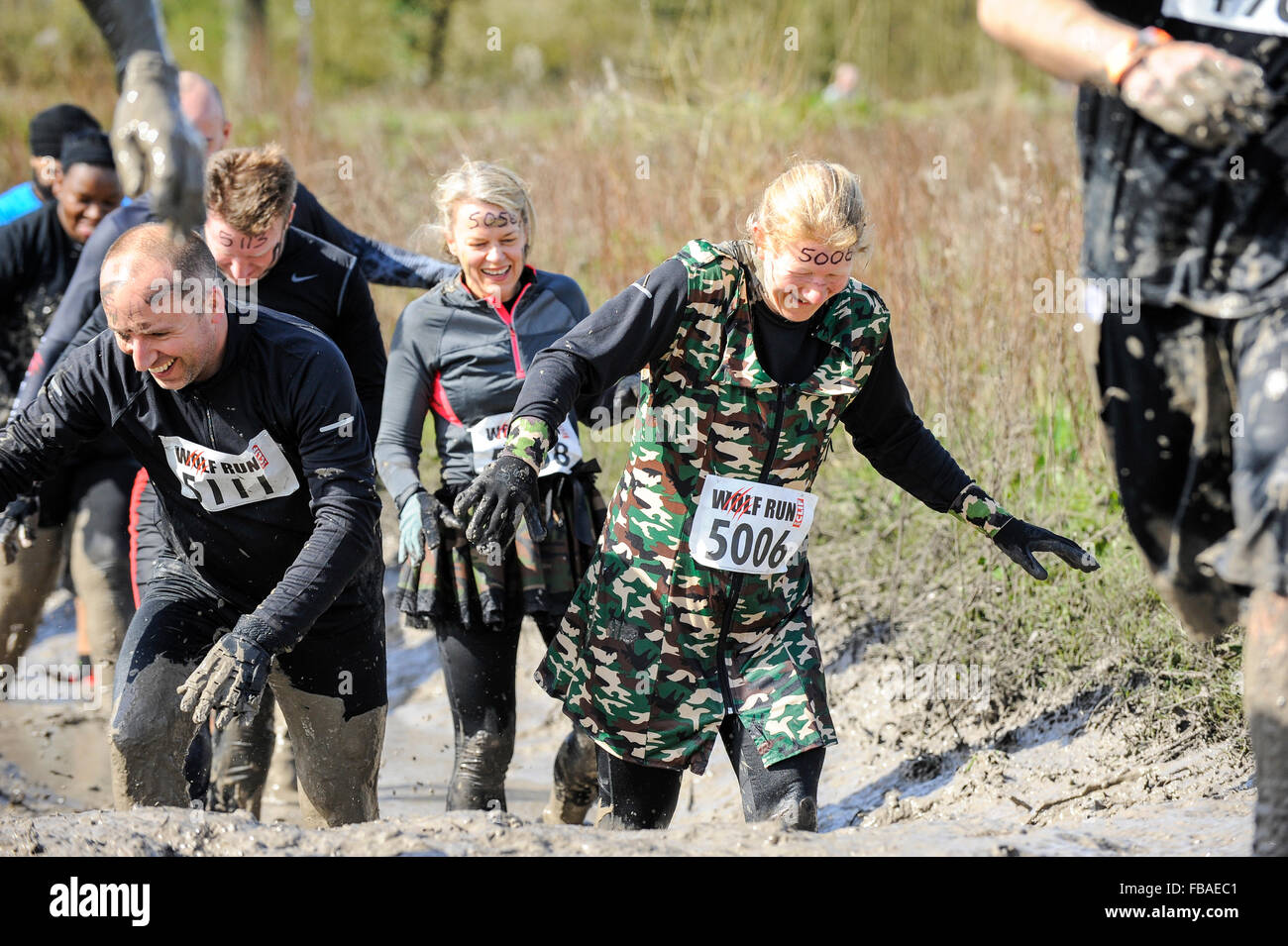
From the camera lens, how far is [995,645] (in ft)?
16.2

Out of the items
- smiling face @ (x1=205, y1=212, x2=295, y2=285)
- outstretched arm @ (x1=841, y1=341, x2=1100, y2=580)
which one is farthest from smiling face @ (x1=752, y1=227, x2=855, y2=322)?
smiling face @ (x1=205, y1=212, x2=295, y2=285)

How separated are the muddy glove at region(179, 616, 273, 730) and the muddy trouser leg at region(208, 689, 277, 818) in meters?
1.33

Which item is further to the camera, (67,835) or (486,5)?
(486,5)

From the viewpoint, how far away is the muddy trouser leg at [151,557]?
3.88 m

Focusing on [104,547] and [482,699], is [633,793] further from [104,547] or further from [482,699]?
[104,547]

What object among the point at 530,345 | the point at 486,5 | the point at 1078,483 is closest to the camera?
the point at 530,345

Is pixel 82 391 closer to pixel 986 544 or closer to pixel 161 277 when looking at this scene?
pixel 161 277

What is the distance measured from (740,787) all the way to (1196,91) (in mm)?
2011

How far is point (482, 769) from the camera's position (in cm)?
420

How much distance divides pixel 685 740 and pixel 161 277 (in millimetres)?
1659

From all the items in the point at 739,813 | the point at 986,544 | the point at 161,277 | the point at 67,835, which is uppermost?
the point at 161,277

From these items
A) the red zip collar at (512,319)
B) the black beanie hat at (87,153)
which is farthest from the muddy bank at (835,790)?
the black beanie hat at (87,153)

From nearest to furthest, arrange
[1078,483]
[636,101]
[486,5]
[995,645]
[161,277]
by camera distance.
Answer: [161,277], [995,645], [1078,483], [636,101], [486,5]
